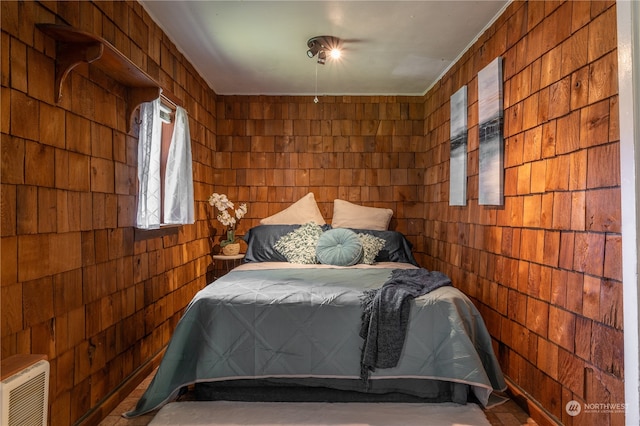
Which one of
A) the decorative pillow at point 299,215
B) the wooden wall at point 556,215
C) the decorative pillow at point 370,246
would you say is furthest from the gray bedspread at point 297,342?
the decorative pillow at point 299,215

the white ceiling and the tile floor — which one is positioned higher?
the white ceiling

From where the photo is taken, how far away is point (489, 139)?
275cm

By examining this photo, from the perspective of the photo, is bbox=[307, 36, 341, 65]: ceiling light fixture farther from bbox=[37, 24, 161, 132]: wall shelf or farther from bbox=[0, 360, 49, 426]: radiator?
bbox=[0, 360, 49, 426]: radiator

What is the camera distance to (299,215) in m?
4.27

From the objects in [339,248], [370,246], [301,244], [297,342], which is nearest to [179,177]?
[301,244]

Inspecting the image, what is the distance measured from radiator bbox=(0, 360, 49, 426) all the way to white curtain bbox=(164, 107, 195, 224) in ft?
5.41

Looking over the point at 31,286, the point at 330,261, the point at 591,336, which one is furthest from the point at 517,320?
the point at 31,286

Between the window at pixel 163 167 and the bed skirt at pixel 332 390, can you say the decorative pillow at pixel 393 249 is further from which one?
the window at pixel 163 167

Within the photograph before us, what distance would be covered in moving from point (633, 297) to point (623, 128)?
66cm

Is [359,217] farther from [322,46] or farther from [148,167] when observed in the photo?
[148,167]

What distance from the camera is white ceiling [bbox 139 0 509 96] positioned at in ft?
8.48

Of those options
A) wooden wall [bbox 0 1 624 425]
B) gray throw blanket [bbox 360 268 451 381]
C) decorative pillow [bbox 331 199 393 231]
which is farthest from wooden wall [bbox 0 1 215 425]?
decorative pillow [bbox 331 199 393 231]

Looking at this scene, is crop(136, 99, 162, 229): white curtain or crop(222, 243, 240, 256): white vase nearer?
crop(136, 99, 162, 229): white curtain

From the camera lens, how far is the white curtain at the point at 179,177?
3.01 m
